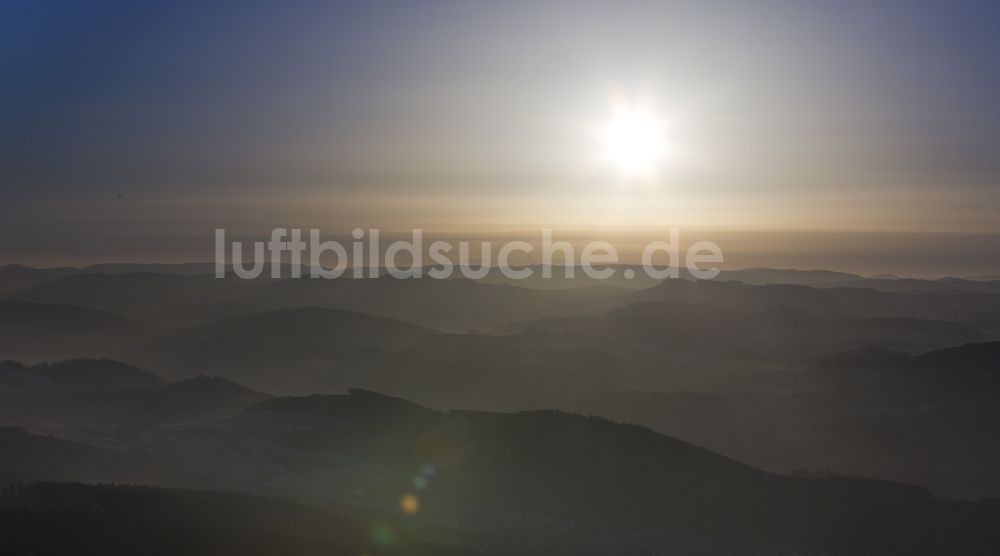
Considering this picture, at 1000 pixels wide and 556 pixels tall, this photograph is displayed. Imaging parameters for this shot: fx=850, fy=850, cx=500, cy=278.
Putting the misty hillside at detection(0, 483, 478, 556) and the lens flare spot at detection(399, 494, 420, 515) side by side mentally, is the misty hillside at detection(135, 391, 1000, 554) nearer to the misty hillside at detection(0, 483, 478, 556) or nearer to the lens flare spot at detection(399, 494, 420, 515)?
the lens flare spot at detection(399, 494, 420, 515)

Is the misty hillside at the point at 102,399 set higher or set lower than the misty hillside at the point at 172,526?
lower

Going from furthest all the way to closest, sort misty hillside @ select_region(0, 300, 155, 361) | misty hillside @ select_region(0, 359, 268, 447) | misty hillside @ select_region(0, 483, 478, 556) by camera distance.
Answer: misty hillside @ select_region(0, 300, 155, 361) < misty hillside @ select_region(0, 359, 268, 447) < misty hillside @ select_region(0, 483, 478, 556)

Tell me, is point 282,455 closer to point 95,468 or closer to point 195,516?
point 95,468

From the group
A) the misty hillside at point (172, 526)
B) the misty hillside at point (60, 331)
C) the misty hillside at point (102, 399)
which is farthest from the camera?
the misty hillside at point (60, 331)

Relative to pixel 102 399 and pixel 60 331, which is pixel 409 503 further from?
pixel 60 331

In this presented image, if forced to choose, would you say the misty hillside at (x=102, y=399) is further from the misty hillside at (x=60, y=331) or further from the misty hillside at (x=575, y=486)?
the misty hillside at (x=60, y=331)

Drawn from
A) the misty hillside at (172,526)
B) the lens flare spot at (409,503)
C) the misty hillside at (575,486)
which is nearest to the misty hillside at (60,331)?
the misty hillside at (575,486)

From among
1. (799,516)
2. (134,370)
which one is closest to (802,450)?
(799,516)

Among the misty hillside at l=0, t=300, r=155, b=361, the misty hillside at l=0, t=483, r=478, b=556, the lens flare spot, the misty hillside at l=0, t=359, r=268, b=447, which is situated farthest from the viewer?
the misty hillside at l=0, t=300, r=155, b=361

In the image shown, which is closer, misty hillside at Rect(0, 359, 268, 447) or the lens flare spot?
the lens flare spot

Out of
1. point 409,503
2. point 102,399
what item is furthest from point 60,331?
point 409,503

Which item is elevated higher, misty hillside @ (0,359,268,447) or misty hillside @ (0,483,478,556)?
misty hillside @ (0,483,478,556)

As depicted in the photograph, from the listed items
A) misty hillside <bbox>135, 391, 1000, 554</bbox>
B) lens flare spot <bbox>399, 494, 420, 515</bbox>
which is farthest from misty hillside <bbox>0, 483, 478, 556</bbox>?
misty hillside <bbox>135, 391, 1000, 554</bbox>
